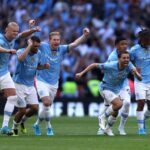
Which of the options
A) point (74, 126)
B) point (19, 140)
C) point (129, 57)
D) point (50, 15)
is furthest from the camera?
point (50, 15)

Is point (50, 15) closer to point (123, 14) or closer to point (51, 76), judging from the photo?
point (123, 14)

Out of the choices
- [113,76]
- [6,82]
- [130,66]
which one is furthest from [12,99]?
[130,66]

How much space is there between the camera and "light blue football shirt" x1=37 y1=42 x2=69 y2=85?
1955 cm

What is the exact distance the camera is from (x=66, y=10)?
3291 centimetres

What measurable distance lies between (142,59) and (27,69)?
107 inches

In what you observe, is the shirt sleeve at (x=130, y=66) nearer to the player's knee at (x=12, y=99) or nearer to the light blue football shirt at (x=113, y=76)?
the light blue football shirt at (x=113, y=76)

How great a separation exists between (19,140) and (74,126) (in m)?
6.56

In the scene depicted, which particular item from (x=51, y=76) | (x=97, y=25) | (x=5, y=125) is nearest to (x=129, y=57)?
(x=51, y=76)

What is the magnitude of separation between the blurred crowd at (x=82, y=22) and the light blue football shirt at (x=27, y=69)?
11579 millimetres

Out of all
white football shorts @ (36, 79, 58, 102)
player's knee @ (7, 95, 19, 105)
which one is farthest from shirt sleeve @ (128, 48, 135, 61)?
player's knee @ (7, 95, 19, 105)

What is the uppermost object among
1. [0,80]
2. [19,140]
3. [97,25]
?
[97,25]

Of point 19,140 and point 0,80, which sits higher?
point 0,80

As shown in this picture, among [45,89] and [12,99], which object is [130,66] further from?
[12,99]

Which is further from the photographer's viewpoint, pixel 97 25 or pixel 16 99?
pixel 97 25
